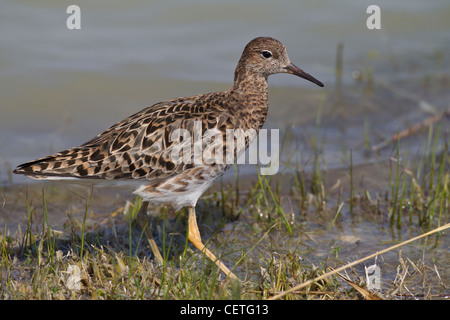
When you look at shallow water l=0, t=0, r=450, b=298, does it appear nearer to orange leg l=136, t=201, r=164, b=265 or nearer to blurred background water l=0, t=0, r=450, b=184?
blurred background water l=0, t=0, r=450, b=184

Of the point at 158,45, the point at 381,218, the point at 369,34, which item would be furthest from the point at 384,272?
the point at 369,34

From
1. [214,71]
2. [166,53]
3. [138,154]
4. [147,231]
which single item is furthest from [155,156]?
[166,53]

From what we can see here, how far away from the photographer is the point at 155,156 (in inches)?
234

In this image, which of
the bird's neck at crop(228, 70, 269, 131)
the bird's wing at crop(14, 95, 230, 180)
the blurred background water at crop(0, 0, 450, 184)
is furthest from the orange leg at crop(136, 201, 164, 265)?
the blurred background water at crop(0, 0, 450, 184)

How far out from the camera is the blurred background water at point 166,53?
34.4 feet

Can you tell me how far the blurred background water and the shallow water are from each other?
0.02 m

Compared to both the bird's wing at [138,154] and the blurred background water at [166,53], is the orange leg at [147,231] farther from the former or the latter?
the blurred background water at [166,53]

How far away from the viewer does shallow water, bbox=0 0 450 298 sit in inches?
371

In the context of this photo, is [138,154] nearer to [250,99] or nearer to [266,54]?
[250,99]

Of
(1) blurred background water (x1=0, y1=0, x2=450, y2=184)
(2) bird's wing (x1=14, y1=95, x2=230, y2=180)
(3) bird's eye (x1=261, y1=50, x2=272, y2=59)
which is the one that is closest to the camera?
(2) bird's wing (x1=14, y1=95, x2=230, y2=180)

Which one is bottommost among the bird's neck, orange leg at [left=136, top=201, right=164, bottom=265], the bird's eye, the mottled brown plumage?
orange leg at [left=136, top=201, right=164, bottom=265]

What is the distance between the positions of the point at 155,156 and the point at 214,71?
20.0ft

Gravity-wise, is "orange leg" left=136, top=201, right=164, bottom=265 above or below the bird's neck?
below

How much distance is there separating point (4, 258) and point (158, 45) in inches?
309
